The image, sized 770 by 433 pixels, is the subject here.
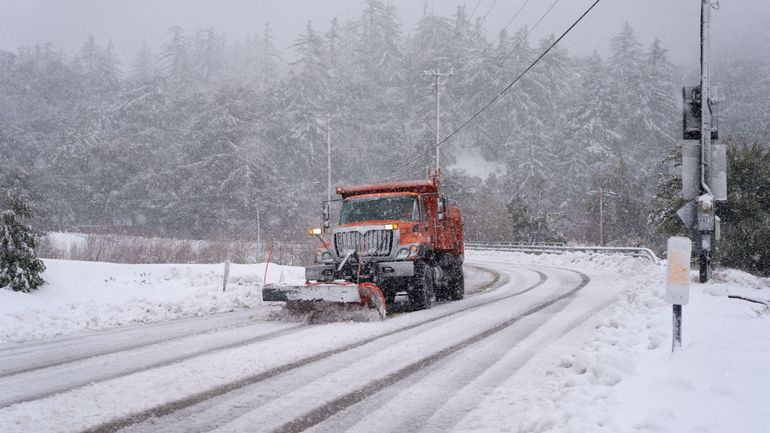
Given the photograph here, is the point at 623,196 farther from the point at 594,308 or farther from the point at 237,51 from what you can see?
the point at 237,51

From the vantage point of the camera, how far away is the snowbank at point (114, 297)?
31.2 ft

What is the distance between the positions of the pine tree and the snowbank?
32 centimetres

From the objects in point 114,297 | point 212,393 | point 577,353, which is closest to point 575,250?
point 114,297

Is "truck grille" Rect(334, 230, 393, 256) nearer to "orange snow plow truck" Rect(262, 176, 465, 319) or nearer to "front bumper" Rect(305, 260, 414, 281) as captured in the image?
"orange snow plow truck" Rect(262, 176, 465, 319)

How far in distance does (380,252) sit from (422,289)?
114cm

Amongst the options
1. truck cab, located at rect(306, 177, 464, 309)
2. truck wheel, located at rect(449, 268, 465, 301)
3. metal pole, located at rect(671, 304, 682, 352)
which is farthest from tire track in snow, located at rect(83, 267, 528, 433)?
truck wheel, located at rect(449, 268, 465, 301)

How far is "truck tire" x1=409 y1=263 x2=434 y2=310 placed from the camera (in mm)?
11109

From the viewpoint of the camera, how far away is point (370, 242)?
11211mm

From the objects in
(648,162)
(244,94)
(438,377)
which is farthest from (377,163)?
(438,377)

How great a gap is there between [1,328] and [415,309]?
7249mm

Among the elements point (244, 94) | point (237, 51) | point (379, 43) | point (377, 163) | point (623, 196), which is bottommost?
point (623, 196)

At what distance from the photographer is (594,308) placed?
35.7 feet

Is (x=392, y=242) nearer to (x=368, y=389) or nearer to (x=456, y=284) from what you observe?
(x=456, y=284)

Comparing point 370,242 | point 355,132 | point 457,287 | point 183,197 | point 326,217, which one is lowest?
point 457,287
